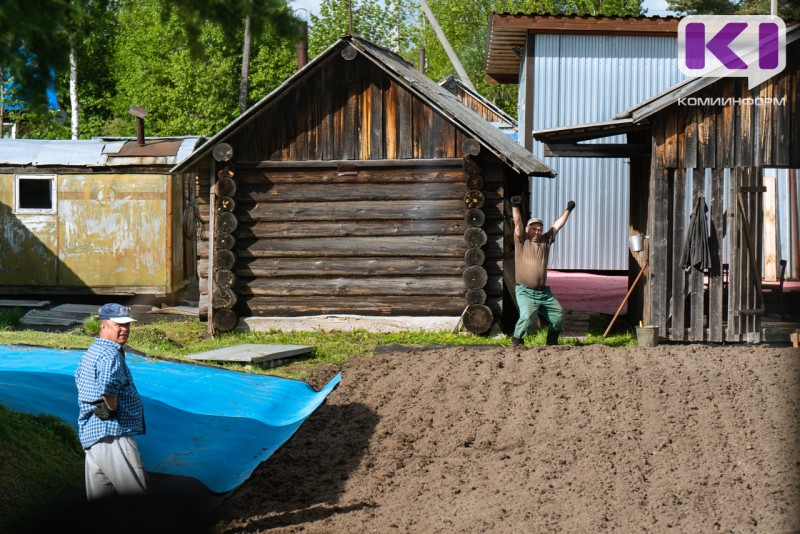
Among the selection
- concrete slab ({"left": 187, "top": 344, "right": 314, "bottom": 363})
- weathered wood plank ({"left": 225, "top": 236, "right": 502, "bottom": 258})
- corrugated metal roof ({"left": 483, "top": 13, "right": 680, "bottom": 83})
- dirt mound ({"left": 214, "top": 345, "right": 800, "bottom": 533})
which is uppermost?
corrugated metal roof ({"left": 483, "top": 13, "right": 680, "bottom": 83})

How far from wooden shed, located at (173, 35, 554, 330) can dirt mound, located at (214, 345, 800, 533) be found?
2.57 meters

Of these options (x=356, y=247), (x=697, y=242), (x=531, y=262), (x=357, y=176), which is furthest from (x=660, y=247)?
(x=357, y=176)

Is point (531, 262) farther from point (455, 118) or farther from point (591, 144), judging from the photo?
point (455, 118)

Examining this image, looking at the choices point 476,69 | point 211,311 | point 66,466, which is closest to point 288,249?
point 211,311

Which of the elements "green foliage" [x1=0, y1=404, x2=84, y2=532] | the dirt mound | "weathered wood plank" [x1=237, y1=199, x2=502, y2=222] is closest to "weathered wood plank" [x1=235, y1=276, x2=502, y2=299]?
"weathered wood plank" [x1=237, y1=199, x2=502, y2=222]

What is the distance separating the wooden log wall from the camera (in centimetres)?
1472

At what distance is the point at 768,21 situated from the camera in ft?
58.2

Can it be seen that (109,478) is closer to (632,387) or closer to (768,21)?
(632,387)

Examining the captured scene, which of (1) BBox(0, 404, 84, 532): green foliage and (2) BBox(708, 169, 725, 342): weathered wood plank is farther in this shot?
(2) BBox(708, 169, 725, 342): weathered wood plank

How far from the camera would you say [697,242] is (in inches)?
529

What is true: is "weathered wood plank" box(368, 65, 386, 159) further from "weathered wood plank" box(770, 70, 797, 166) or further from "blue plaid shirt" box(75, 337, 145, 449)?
"blue plaid shirt" box(75, 337, 145, 449)

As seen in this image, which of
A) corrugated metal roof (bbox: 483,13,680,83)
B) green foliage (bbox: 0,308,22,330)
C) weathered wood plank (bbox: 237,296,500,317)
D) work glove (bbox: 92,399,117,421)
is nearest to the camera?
work glove (bbox: 92,399,117,421)

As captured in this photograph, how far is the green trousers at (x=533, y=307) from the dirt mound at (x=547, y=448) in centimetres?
70

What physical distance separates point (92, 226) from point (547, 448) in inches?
504
